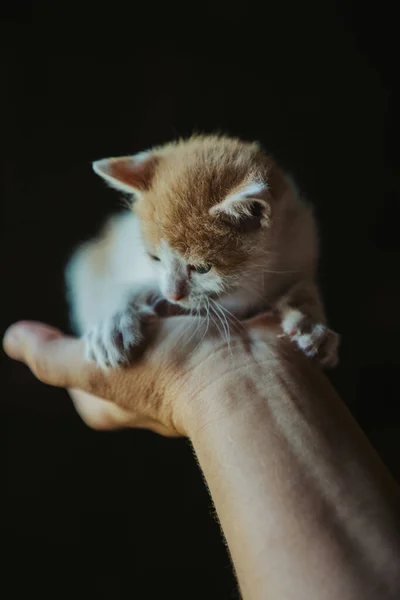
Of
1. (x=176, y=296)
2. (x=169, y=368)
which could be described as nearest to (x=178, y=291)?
(x=176, y=296)

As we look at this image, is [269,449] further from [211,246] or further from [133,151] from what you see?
[133,151]

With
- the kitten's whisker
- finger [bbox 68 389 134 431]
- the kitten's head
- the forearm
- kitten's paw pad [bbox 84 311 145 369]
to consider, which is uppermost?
the kitten's head

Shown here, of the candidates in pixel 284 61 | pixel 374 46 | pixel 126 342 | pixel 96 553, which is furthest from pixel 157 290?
pixel 374 46

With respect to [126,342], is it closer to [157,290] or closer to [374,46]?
[157,290]

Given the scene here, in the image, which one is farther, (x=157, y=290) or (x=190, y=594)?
(x=190, y=594)

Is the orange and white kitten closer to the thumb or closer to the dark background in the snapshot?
the thumb

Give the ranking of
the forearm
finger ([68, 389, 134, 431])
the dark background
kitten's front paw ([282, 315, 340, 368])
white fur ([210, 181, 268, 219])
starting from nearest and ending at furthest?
1. the forearm
2. white fur ([210, 181, 268, 219])
3. kitten's front paw ([282, 315, 340, 368])
4. finger ([68, 389, 134, 431])
5. the dark background

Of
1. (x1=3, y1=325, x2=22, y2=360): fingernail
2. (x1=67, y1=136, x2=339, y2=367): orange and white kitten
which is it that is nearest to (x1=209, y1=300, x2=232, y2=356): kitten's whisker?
(x1=67, y1=136, x2=339, y2=367): orange and white kitten
